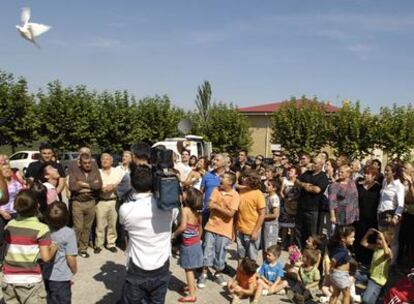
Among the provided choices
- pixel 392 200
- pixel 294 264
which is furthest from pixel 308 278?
pixel 392 200

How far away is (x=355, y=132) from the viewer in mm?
27203

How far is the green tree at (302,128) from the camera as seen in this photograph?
93.5 feet

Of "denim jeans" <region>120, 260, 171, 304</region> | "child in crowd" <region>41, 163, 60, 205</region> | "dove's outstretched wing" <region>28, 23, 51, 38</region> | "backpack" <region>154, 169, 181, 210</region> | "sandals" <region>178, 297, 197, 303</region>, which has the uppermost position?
"dove's outstretched wing" <region>28, 23, 51, 38</region>

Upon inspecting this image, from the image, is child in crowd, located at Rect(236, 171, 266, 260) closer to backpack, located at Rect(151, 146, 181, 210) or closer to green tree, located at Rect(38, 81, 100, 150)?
backpack, located at Rect(151, 146, 181, 210)

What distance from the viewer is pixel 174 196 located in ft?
10.6

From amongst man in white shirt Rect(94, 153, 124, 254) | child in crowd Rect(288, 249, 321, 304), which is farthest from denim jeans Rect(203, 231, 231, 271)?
man in white shirt Rect(94, 153, 124, 254)

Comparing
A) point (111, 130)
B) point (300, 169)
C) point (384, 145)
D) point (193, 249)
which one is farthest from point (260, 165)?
point (384, 145)

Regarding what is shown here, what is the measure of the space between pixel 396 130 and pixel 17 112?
74.3ft

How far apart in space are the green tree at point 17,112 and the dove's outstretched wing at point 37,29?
1831 centimetres

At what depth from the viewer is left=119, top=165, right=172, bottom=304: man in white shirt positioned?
337 centimetres

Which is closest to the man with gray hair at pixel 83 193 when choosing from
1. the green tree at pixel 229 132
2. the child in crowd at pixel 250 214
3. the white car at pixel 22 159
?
the child in crowd at pixel 250 214

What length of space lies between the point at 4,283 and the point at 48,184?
9.75 ft

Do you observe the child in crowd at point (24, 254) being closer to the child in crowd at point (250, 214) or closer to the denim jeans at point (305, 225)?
the child in crowd at point (250, 214)

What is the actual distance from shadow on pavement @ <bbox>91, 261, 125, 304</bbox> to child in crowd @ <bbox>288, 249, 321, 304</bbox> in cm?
229
